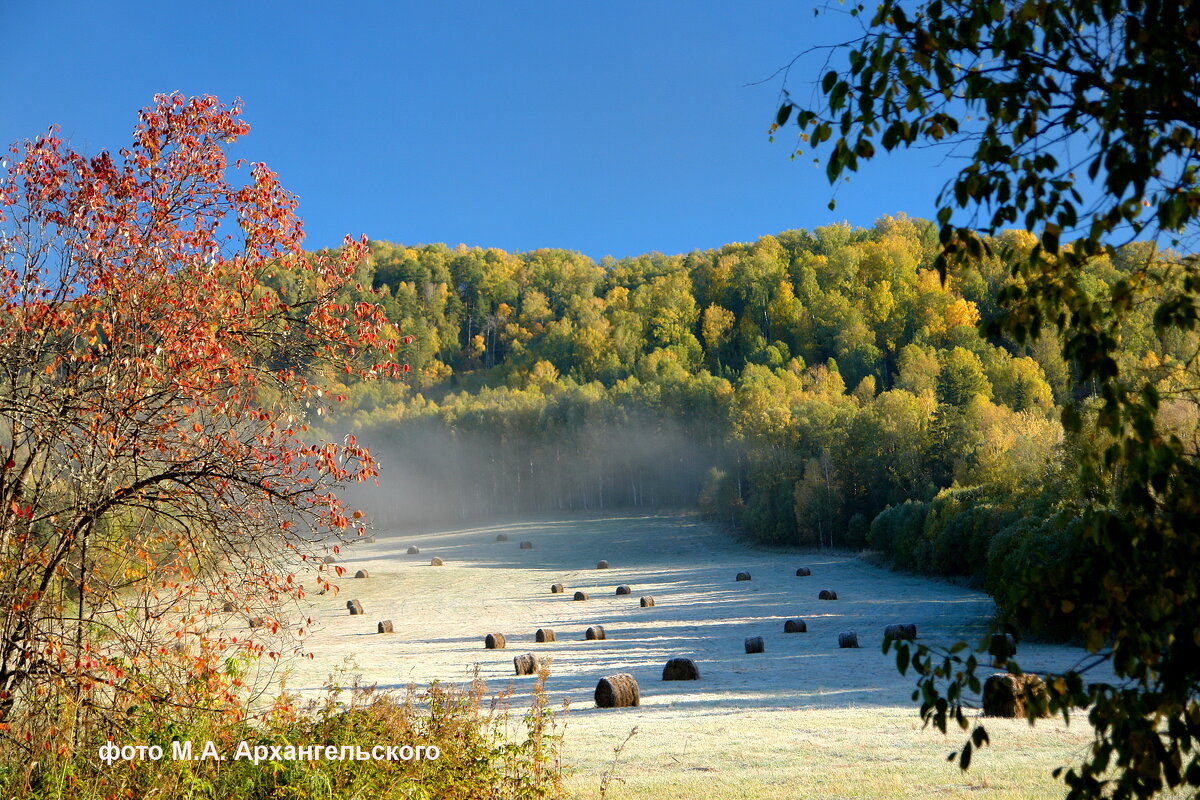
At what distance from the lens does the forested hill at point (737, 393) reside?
51469 millimetres

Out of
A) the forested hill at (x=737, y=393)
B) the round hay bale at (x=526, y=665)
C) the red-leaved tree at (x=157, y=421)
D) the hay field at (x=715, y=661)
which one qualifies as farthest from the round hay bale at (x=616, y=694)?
the forested hill at (x=737, y=393)

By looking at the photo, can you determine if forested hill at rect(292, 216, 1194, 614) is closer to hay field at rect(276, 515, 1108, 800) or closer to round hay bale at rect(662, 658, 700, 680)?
hay field at rect(276, 515, 1108, 800)

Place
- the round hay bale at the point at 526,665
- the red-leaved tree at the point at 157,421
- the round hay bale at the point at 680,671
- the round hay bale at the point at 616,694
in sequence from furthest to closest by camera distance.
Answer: the round hay bale at the point at 526,665
the round hay bale at the point at 680,671
the round hay bale at the point at 616,694
the red-leaved tree at the point at 157,421

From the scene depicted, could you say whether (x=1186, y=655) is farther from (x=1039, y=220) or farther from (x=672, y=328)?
(x=672, y=328)

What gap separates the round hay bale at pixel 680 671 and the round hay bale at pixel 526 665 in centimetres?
315

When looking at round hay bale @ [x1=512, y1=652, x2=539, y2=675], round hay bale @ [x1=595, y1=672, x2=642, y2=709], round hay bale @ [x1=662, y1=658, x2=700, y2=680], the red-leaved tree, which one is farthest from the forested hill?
the red-leaved tree

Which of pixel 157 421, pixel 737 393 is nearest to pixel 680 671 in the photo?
pixel 157 421

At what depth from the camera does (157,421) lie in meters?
7.01

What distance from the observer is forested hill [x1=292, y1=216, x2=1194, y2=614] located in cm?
5147

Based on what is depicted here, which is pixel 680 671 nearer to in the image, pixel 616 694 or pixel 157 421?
pixel 616 694

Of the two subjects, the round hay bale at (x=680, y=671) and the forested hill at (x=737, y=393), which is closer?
the round hay bale at (x=680, y=671)

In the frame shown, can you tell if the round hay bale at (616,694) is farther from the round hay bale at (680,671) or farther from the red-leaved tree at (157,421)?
the red-leaved tree at (157,421)

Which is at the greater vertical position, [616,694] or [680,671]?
[616,694]

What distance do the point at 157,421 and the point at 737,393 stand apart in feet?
265
